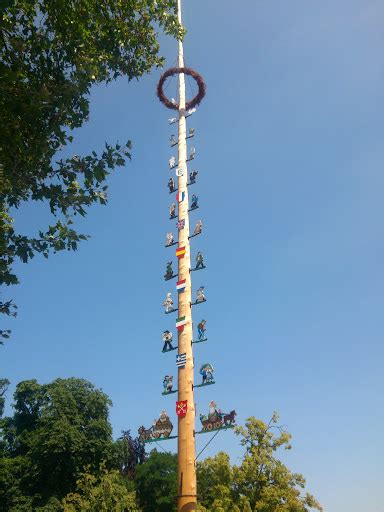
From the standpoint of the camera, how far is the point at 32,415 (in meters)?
41.0

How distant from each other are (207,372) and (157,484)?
27.5 m

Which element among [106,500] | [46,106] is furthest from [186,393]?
[106,500]

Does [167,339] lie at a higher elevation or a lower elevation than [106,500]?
higher

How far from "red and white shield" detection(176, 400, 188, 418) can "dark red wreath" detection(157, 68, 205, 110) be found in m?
14.6

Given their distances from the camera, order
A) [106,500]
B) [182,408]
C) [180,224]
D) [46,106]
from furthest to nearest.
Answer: [106,500] < [180,224] < [182,408] < [46,106]

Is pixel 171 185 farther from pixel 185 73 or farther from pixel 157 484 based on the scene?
pixel 157 484

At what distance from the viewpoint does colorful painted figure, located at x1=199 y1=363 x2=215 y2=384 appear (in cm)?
1401

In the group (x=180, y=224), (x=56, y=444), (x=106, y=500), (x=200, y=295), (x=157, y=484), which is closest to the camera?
(x=200, y=295)

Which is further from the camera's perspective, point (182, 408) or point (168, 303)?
point (168, 303)

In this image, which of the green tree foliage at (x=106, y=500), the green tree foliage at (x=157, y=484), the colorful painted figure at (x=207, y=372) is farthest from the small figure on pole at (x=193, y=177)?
the green tree foliage at (x=157, y=484)

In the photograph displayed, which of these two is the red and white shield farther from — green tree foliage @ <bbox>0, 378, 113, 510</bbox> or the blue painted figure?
green tree foliage @ <bbox>0, 378, 113, 510</bbox>

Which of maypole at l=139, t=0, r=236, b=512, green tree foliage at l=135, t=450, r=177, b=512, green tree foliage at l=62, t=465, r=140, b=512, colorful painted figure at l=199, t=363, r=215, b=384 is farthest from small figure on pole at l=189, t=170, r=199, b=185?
green tree foliage at l=135, t=450, r=177, b=512

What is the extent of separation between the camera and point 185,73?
73.0ft

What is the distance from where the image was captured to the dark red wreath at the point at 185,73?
2167 cm
